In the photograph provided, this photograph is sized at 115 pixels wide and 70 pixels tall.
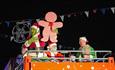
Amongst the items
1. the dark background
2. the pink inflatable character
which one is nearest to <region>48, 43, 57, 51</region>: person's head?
the pink inflatable character

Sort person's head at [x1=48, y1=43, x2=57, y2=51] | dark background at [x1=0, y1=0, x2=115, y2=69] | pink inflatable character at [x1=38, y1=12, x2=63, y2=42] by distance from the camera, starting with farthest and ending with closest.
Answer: dark background at [x1=0, y1=0, x2=115, y2=69], pink inflatable character at [x1=38, y1=12, x2=63, y2=42], person's head at [x1=48, y1=43, x2=57, y2=51]

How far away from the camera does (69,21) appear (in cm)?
1302

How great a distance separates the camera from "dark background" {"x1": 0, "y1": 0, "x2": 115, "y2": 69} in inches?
503

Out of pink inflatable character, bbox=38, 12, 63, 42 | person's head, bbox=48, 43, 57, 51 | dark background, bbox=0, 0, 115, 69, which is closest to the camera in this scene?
person's head, bbox=48, 43, 57, 51

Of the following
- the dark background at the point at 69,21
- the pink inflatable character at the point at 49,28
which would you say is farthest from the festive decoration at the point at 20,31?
the pink inflatable character at the point at 49,28

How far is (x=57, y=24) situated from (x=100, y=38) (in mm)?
3158

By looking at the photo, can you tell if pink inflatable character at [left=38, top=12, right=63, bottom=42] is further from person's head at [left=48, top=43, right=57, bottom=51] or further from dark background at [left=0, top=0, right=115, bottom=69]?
dark background at [left=0, top=0, right=115, bottom=69]

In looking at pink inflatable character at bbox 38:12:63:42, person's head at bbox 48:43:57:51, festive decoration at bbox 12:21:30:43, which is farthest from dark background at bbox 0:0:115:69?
person's head at bbox 48:43:57:51

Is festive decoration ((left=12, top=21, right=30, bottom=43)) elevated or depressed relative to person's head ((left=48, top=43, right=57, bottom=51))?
elevated

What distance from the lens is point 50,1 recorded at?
13094mm

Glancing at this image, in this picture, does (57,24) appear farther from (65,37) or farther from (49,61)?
(65,37)

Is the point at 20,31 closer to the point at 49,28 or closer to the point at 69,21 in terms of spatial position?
the point at 69,21

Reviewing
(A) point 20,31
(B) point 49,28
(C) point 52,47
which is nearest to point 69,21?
(A) point 20,31

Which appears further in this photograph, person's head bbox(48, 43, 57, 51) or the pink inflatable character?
the pink inflatable character
